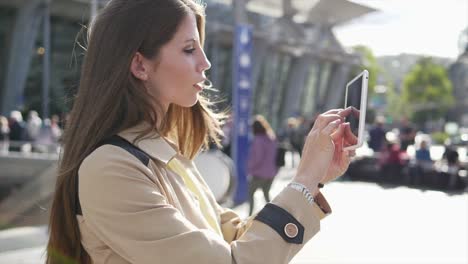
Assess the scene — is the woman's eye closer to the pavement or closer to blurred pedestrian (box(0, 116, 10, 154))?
the pavement

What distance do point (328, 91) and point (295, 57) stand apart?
830 centimetres

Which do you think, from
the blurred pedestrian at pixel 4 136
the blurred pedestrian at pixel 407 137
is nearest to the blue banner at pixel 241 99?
the blurred pedestrian at pixel 4 136

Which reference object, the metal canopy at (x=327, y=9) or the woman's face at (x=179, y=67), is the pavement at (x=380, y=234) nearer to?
the metal canopy at (x=327, y=9)

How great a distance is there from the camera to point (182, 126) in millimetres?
1843

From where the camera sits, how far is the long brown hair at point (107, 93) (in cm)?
141

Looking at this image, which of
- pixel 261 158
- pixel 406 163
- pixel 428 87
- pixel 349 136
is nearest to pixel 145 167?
pixel 349 136

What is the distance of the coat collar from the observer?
1.40m

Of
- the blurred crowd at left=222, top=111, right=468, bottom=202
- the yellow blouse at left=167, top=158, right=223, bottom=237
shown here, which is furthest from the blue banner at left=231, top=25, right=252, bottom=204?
the yellow blouse at left=167, top=158, right=223, bottom=237

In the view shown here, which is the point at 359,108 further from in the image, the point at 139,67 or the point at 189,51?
the point at 139,67

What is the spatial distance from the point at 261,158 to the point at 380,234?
216cm

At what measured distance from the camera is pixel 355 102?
65.1 inches

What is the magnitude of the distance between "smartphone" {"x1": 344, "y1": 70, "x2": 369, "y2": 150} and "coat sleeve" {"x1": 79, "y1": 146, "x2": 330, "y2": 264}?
36 cm

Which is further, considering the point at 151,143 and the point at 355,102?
the point at 355,102

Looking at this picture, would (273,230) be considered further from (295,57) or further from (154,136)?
(295,57)
